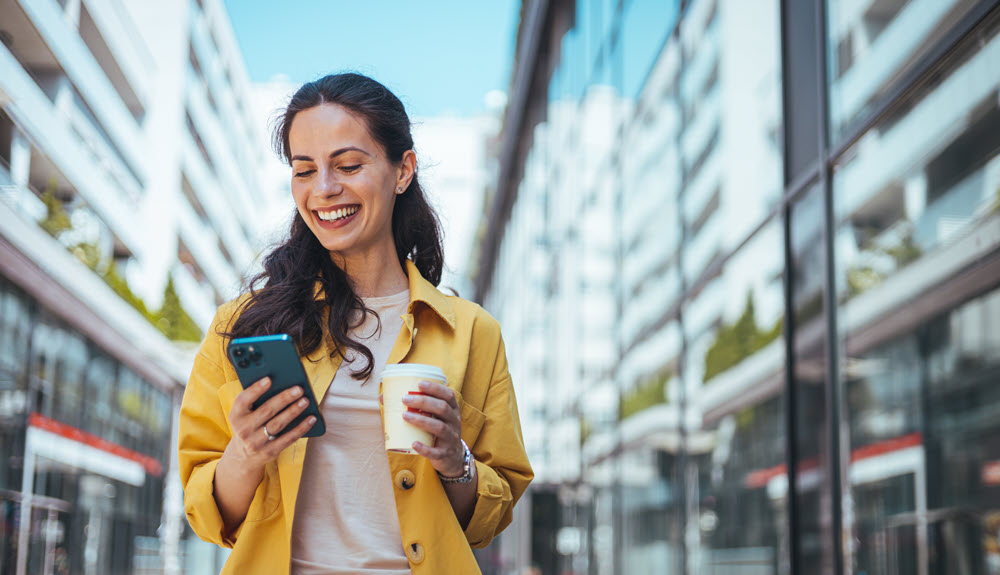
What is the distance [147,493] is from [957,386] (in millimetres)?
19734

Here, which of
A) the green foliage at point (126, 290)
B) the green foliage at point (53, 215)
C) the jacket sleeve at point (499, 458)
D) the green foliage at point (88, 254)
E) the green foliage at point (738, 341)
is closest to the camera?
the jacket sleeve at point (499, 458)

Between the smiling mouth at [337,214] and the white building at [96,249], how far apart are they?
0.27 m

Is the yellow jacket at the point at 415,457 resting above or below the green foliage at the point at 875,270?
below

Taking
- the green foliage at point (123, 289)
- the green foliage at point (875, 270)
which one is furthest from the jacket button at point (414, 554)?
the green foliage at point (123, 289)

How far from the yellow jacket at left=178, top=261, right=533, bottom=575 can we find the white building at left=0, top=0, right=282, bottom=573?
39 centimetres

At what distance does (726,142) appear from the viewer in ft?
20.1

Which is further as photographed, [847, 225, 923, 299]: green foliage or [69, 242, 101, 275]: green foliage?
[69, 242, 101, 275]: green foliage

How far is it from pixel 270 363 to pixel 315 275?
491 mm

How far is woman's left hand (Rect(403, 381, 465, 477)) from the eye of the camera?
5.24ft

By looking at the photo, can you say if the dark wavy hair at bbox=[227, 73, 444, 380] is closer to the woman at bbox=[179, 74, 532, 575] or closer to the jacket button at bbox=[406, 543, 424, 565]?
the woman at bbox=[179, 74, 532, 575]

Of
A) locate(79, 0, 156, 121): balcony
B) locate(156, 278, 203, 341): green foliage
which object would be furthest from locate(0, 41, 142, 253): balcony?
locate(156, 278, 203, 341): green foliage

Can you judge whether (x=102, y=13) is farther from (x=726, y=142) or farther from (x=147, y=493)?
(x=147, y=493)

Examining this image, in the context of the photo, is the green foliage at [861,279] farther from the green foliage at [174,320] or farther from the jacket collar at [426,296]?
the green foliage at [174,320]

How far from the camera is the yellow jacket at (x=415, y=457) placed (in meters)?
1.77
